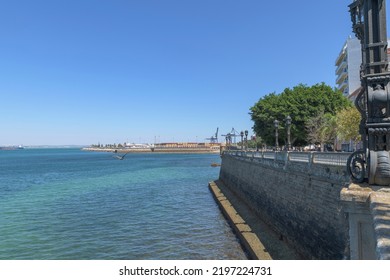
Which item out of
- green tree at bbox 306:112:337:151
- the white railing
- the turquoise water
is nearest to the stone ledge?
the turquoise water

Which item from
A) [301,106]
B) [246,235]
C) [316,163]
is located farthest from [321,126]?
[316,163]

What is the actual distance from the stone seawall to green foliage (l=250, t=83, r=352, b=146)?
83.9 ft

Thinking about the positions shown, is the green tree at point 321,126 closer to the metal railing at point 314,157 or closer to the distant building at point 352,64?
the distant building at point 352,64

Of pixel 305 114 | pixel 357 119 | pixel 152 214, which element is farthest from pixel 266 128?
pixel 152 214

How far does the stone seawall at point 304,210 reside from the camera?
10.2m

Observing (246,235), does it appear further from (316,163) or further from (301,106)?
(301,106)

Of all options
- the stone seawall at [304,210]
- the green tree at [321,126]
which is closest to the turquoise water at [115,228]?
the stone seawall at [304,210]

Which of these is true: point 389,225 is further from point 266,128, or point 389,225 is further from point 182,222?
point 266,128

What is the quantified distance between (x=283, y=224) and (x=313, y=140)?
30.1 meters

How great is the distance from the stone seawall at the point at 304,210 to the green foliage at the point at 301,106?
25.6 m

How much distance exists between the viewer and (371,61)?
7.31m

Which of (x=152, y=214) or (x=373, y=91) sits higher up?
(x=373, y=91)
